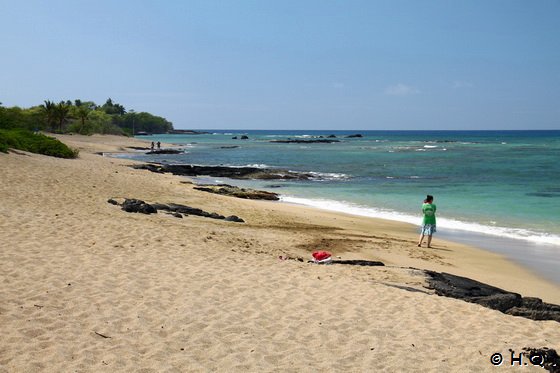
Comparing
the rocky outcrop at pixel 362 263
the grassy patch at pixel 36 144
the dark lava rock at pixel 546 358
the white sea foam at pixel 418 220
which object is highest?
the grassy patch at pixel 36 144

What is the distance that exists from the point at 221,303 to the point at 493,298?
4.90 m

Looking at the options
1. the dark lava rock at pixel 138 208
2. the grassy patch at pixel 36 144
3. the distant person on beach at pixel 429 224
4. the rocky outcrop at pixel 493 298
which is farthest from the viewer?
the grassy patch at pixel 36 144

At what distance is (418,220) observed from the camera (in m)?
19.7

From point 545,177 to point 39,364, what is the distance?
39.9 metres

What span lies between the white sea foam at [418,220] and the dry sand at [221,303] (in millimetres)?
3789

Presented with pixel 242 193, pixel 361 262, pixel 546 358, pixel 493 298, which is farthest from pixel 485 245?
pixel 242 193

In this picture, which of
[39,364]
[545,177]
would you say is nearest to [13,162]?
[39,364]

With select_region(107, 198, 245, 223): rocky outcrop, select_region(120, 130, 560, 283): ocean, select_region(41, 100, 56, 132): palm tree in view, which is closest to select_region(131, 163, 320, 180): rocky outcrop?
select_region(120, 130, 560, 283): ocean

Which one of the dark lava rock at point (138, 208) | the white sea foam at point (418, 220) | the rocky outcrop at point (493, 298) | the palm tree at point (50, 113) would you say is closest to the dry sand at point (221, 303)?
the rocky outcrop at point (493, 298)

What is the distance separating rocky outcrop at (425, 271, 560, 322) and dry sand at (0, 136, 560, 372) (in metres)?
0.40

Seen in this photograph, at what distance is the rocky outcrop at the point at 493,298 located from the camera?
8101 mm

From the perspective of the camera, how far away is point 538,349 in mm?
6238

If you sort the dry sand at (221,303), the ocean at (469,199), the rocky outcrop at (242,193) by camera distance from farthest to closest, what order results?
the rocky outcrop at (242,193), the ocean at (469,199), the dry sand at (221,303)

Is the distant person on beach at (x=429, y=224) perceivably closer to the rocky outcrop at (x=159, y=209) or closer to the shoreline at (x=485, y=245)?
the shoreline at (x=485, y=245)
